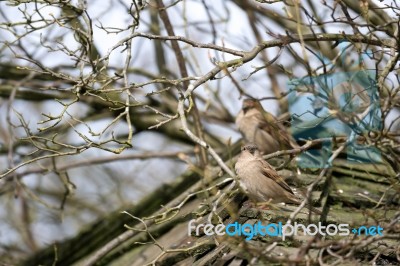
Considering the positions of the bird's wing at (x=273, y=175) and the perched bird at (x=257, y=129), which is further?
the perched bird at (x=257, y=129)

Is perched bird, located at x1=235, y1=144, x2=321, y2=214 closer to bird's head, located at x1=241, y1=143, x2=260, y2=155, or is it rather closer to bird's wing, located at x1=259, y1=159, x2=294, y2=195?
bird's wing, located at x1=259, y1=159, x2=294, y2=195

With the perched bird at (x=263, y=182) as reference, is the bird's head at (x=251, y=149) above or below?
above

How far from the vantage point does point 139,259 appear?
690 centimetres

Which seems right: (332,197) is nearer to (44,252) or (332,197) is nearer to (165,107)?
(44,252)

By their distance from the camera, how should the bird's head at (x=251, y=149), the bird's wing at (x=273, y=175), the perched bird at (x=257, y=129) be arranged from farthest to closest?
the perched bird at (x=257, y=129) < the bird's head at (x=251, y=149) < the bird's wing at (x=273, y=175)

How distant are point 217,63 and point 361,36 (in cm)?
94

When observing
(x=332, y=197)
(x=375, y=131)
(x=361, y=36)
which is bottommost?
(x=332, y=197)

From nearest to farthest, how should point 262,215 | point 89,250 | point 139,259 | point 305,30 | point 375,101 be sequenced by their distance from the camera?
point 375,101, point 262,215, point 139,259, point 89,250, point 305,30

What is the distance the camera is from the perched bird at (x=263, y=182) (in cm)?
565

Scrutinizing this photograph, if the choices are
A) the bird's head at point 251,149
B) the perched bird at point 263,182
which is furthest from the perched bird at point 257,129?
the perched bird at point 263,182

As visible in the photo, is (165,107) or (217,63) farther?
(165,107)

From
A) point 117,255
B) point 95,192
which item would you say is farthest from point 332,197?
point 95,192

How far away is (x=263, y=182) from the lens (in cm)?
572

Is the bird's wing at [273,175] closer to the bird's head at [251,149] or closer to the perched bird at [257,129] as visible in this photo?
the bird's head at [251,149]
